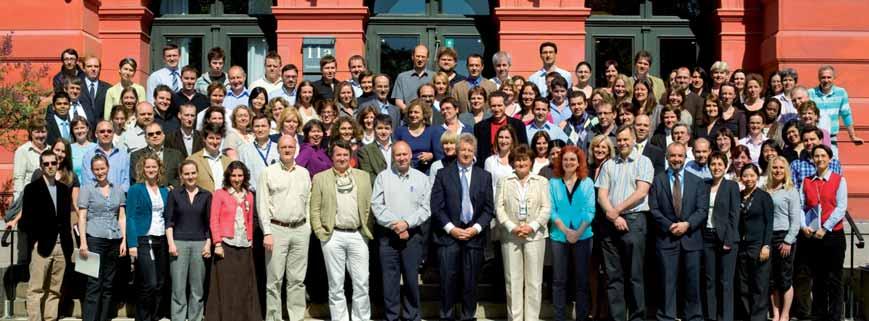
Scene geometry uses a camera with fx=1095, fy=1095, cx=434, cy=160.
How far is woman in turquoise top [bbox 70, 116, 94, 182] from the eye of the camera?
1170 cm

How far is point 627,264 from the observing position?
1096cm

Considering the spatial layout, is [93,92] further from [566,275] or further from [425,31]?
[566,275]

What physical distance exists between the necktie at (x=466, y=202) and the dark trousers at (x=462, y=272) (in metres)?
0.25

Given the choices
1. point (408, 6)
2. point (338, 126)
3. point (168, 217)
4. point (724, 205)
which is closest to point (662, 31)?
point (408, 6)

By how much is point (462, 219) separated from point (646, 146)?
2.12m

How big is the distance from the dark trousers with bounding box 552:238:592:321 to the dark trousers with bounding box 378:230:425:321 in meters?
1.38

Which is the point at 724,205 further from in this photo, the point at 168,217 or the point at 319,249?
the point at 168,217

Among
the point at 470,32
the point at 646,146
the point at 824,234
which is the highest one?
the point at 470,32

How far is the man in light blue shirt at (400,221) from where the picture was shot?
10867 mm

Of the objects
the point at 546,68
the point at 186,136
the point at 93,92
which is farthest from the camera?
the point at 546,68

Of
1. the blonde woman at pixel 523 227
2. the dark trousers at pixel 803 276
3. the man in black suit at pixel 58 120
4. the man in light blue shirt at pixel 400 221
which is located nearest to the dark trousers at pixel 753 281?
the dark trousers at pixel 803 276

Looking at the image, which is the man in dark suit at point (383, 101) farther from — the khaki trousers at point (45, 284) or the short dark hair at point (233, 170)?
the khaki trousers at point (45, 284)

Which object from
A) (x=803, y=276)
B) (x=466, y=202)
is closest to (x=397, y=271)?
(x=466, y=202)

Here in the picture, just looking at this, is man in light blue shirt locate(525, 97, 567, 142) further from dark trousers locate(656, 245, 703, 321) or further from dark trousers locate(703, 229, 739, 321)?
dark trousers locate(703, 229, 739, 321)
